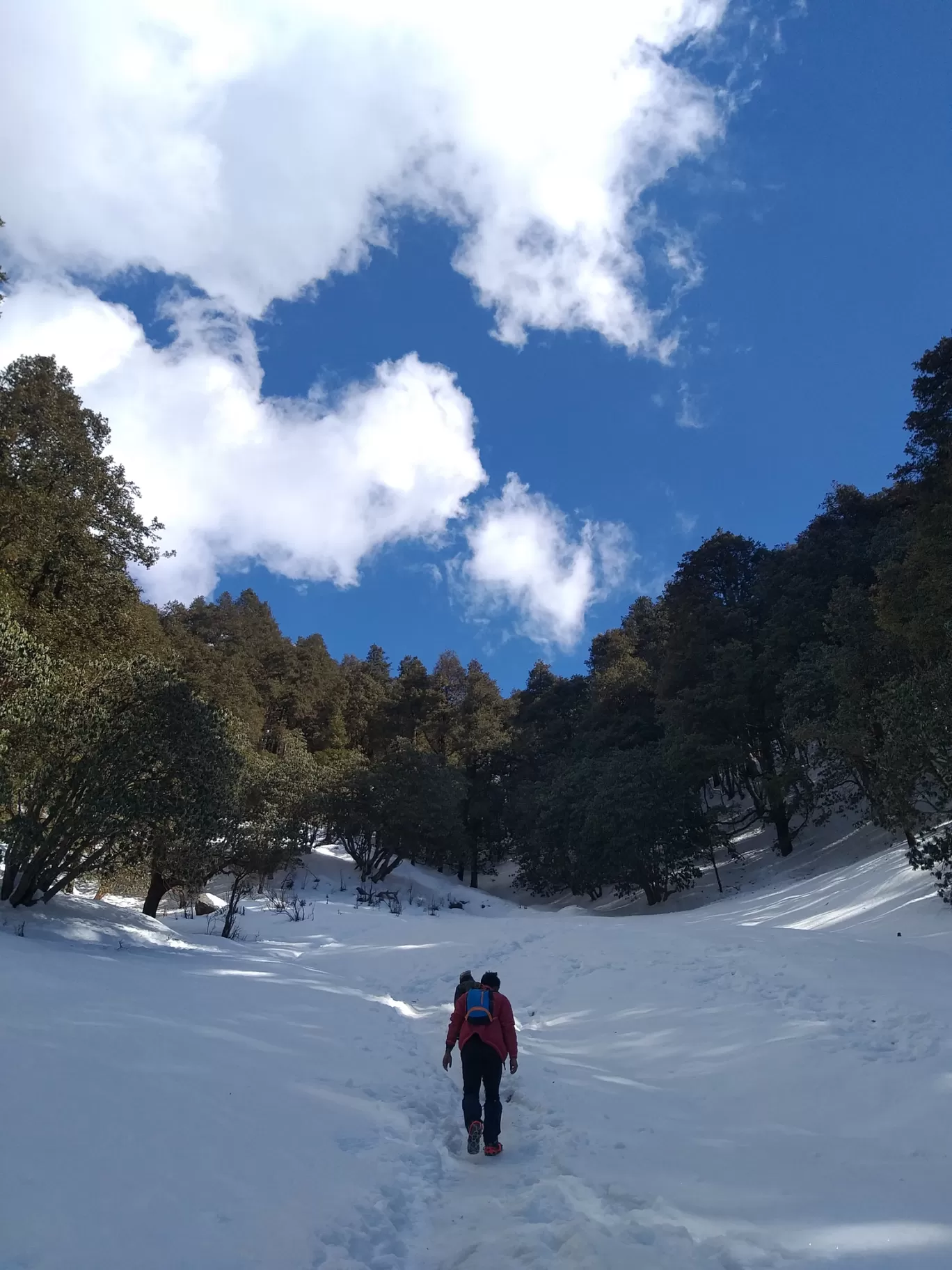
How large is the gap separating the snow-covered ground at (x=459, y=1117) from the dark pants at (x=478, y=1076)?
319 mm

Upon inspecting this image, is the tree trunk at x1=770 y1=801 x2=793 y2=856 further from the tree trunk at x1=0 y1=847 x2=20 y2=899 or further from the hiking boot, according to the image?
the hiking boot

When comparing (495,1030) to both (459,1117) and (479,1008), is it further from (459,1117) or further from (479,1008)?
(459,1117)

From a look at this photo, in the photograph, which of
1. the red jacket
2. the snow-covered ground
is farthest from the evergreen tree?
the red jacket

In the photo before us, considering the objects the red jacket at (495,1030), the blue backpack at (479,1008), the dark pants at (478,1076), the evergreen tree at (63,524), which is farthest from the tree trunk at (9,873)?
the dark pants at (478,1076)

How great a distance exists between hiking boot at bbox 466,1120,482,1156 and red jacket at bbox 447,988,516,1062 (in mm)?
519

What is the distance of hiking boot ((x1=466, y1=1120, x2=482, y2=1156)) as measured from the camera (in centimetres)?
579

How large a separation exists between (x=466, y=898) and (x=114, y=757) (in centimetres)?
2945

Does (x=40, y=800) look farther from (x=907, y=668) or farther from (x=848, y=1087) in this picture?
(x=907, y=668)

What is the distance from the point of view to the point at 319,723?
63625mm

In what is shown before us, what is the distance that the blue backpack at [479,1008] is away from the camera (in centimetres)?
616

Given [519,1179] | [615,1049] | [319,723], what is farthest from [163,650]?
[319,723]

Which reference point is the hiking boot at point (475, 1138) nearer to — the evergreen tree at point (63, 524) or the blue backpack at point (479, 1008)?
the blue backpack at point (479, 1008)

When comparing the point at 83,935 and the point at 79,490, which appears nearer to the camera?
the point at 83,935

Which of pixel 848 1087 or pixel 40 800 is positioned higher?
pixel 40 800
